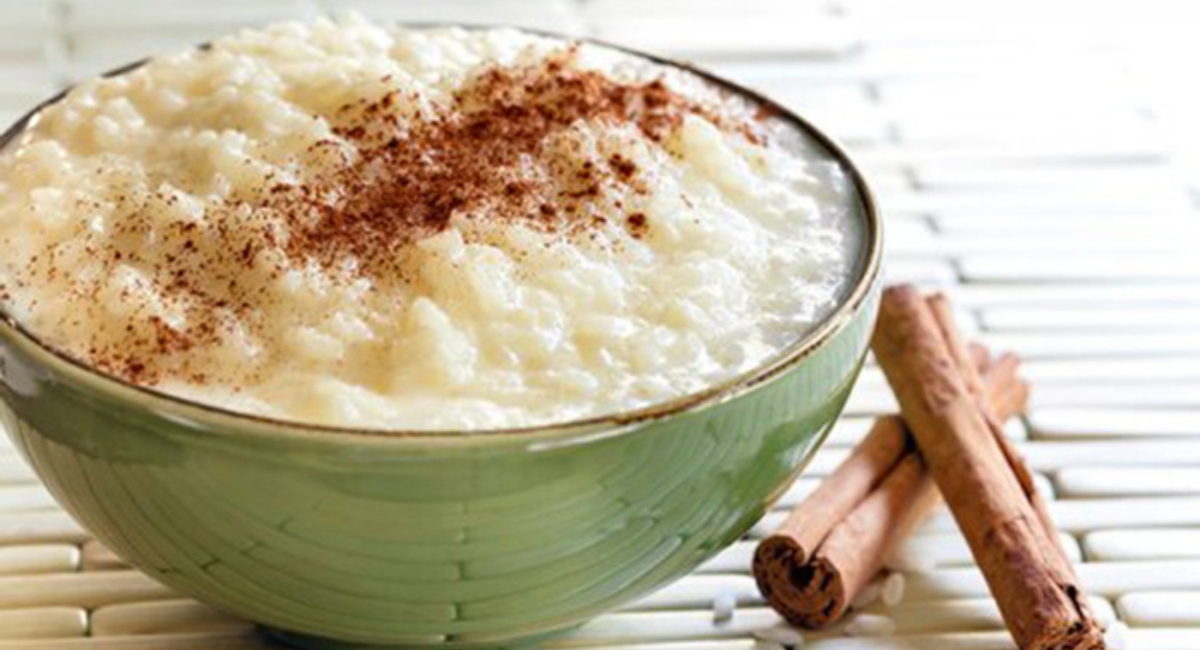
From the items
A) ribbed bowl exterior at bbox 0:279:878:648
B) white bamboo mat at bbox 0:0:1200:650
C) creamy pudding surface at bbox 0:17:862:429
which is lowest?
white bamboo mat at bbox 0:0:1200:650

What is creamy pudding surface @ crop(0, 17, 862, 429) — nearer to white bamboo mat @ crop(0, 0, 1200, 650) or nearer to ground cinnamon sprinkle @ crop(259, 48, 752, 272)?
ground cinnamon sprinkle @ crop(259, 48, 752, 272)

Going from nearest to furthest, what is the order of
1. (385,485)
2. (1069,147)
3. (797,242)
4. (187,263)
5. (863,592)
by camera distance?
1. (385,485)
2. (187,263)
3. (797,242)
4. (863,592)
5. (1069,147)

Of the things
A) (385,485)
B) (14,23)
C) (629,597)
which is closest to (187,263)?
(385,485)

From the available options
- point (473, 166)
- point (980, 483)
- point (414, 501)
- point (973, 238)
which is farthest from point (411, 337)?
point (973, 238)

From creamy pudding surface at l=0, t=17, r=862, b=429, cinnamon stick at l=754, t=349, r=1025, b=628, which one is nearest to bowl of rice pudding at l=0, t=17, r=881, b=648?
creamy pudding surface at l=0, t=17, r=862, b=429

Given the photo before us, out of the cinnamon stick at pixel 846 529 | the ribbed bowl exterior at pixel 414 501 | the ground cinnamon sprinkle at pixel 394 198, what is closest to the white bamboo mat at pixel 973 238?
the cinnamon stick at pixel 846 529

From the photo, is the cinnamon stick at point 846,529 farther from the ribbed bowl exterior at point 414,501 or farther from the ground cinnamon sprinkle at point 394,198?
the ground cinnamon sprinkle at point 394,198

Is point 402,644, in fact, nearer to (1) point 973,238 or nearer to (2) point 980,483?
(2) point 980,483

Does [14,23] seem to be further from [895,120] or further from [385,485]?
[385,485]
